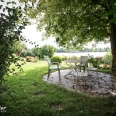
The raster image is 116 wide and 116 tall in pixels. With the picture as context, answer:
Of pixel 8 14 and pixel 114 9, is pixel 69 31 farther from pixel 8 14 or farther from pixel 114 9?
pixel 114 9

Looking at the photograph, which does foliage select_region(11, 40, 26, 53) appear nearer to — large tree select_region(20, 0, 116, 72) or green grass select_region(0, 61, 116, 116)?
green grass select_region(0, 61, 116, 116)

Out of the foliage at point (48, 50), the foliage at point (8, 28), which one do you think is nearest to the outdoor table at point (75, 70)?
the foliage at point (8, 28)

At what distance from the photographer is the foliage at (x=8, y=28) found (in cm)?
246

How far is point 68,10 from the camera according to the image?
7512 mm

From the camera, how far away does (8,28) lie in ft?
8.28

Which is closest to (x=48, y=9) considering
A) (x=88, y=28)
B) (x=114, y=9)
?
(x=88, y=28)

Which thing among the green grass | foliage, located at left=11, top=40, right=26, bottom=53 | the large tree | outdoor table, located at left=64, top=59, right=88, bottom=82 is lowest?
the green grass

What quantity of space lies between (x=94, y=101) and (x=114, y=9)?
3212 millimetres

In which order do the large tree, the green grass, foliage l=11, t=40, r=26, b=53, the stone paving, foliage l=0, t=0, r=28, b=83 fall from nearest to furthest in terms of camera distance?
foliage l=0, t=0, r=28, b=83, foliage l=11, t=40, r=26, b=53, the green grass, the stone paving, the large tree

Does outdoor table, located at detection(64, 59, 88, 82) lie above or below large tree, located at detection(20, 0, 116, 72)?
below

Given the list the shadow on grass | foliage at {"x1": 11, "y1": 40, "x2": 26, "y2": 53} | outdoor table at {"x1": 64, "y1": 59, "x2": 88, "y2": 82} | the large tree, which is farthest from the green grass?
the large tree

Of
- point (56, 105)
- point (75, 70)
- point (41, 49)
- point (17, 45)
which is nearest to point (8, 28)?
point (17, 45)

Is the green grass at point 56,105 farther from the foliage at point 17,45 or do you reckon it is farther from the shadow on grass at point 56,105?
the foliage at point 17,45

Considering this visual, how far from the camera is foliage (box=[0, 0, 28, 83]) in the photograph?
2462 millimetres
